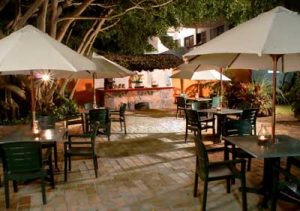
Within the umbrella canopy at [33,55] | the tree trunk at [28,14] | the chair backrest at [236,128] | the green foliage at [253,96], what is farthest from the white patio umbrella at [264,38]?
the green foliage at [253,96]

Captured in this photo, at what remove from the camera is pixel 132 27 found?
16734mm

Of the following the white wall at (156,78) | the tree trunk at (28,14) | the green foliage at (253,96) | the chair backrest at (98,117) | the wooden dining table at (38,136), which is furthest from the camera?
the white wall at (156,78)

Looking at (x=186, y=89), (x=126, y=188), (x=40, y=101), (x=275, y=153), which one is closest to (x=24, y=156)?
(x=126, y=188)

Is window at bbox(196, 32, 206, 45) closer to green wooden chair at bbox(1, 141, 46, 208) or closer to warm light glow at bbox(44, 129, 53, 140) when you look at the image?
warm light glow at bbox(44, 129, 53, 140)

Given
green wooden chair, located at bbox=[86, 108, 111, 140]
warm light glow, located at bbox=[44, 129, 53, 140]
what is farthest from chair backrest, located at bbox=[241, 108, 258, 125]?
warm light glow, located at bbox=[44, 129, 53, 140]

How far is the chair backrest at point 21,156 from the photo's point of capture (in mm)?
4750

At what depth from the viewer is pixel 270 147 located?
4547 mm

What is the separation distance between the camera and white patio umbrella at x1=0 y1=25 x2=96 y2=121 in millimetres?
4789

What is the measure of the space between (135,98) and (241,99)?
20.9 feet

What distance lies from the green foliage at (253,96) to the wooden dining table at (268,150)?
896 cm

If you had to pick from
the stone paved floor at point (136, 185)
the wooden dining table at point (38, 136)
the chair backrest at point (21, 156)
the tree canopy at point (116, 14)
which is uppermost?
the tree canopy at point (116, 14)

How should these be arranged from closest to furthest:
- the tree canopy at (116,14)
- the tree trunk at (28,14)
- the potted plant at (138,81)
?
1. the tree trunk at (28,14)
2. the tree canopy at (116,14)
3. the potted plant at (138,81)

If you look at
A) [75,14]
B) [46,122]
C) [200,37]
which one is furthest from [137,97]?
[46,122]

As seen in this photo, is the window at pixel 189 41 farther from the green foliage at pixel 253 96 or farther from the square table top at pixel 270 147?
the square table top at pixel 270 147
